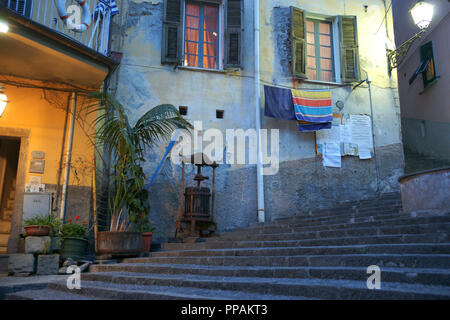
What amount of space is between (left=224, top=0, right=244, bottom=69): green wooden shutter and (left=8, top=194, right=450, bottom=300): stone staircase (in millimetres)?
4604

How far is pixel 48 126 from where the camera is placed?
8.59 m

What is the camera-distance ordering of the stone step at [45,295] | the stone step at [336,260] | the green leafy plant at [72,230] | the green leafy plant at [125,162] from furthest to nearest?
the green leafy plant at [125,162]
the green leafy plant at [72,230]
the stone step at [45,295]
the stone step at [336,260]

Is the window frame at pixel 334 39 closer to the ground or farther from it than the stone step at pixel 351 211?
farther from it

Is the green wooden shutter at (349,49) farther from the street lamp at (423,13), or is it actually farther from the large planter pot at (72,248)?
the large planter pot at (72,248)

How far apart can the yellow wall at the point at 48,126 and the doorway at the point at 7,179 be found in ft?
4.46

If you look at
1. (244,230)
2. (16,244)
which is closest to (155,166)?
(244,230)

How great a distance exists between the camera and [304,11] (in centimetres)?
1138

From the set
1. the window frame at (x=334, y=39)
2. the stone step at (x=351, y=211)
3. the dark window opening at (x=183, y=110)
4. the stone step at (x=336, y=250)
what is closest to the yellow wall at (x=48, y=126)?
the dark window opening at (x=183, y=110)

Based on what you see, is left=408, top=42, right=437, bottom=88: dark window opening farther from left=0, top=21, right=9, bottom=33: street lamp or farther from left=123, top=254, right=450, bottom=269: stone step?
left=0, top=21, right=9, bottom=33: street lamp

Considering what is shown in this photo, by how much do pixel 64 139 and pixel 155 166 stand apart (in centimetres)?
190

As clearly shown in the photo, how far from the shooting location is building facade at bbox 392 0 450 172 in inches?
509

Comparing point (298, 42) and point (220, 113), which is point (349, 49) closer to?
point (298, 42)

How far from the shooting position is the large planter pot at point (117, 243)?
7.47 m

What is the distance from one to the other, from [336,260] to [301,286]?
89cm
